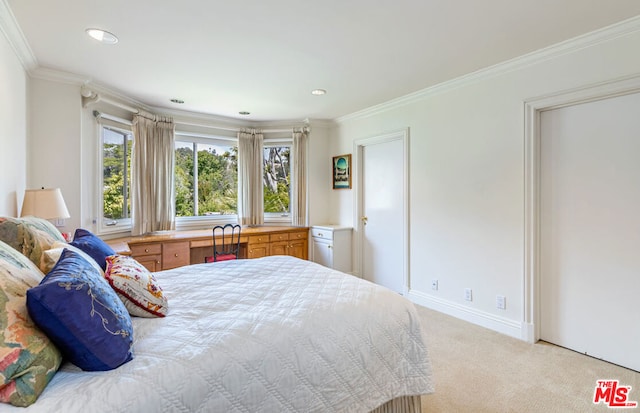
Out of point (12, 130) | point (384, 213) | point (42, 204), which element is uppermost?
point (12, 130)

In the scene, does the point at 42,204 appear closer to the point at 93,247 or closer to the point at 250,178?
the point at 93,247

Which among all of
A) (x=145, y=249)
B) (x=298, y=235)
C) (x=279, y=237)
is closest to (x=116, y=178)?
(x=145, y=249)

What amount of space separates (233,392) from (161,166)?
12.0 ft

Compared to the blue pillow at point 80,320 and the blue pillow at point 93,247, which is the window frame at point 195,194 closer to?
the blue pillow at point 93,247

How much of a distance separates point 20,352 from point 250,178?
408 centimetres

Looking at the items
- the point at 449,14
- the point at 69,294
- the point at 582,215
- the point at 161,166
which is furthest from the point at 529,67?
the point at 161,166

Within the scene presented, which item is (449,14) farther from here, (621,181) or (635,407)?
(635,407)

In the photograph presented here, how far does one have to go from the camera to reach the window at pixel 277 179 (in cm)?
512

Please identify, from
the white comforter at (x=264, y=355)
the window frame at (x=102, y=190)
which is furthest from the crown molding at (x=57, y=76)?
the white comforter at (x=264, y=355)

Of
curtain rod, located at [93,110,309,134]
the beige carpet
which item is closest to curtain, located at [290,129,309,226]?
curtain rod, located at [93,110,309,134]

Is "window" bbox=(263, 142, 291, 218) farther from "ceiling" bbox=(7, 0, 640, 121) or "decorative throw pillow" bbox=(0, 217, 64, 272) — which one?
"decorative throw pillow" bbox=(0, 217, 64, 272)

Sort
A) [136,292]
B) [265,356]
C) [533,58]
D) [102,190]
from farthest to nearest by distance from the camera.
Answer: [102,190], [533,58], [136,292], [265,356]

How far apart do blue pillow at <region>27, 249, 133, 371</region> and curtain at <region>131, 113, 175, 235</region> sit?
3.02 metres

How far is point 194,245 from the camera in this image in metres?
3.92
